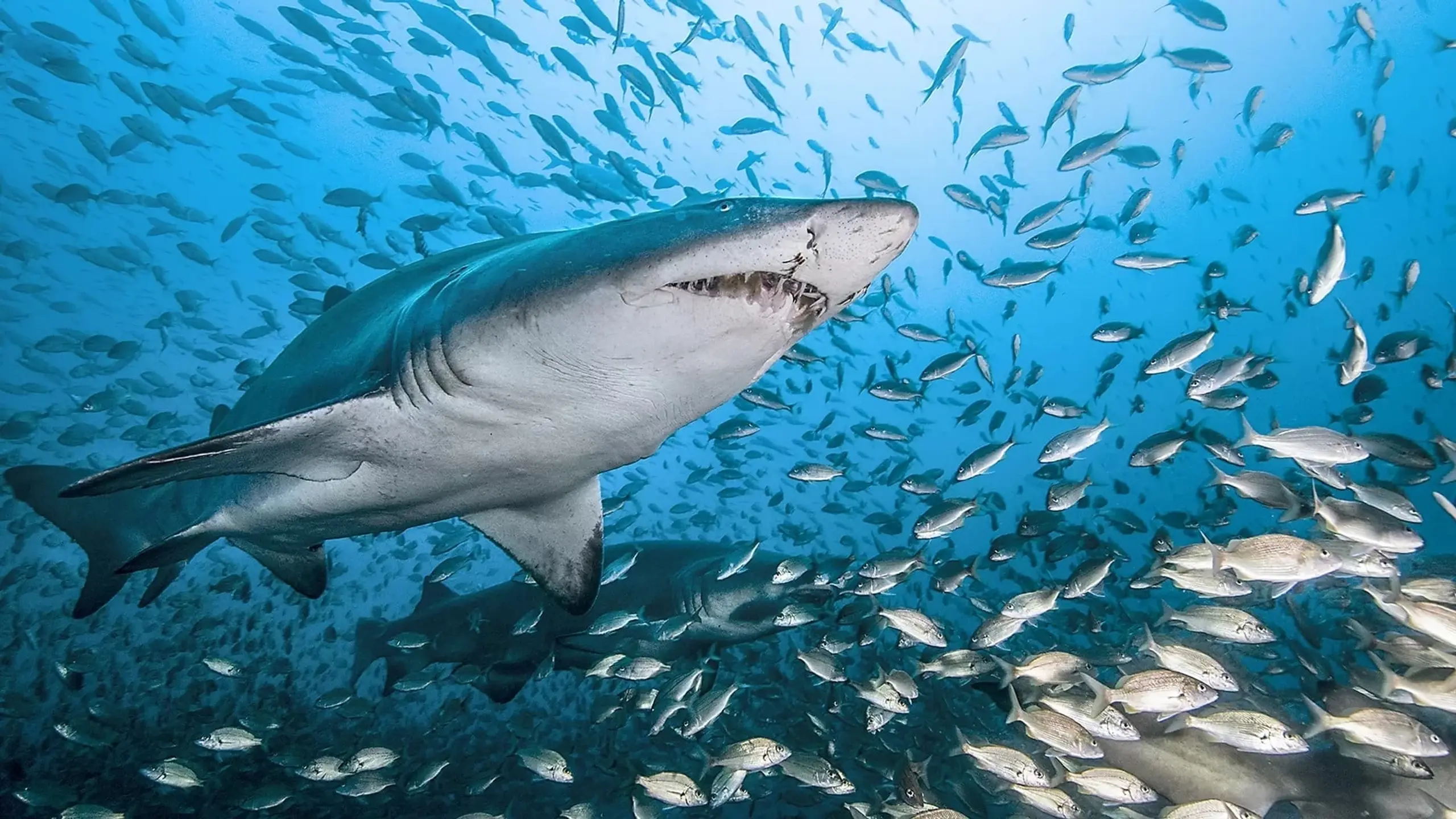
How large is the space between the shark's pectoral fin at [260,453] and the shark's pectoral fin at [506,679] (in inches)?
172

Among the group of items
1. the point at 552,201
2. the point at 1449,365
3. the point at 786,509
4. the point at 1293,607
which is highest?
the point at 1449,365

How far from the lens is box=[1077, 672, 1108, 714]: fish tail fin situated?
414 centimetres

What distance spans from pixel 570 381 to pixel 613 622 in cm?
438

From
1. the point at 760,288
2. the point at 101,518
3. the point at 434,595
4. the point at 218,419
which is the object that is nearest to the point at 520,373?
the point at 760,288

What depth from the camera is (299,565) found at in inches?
163

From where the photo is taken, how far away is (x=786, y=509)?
14.5m

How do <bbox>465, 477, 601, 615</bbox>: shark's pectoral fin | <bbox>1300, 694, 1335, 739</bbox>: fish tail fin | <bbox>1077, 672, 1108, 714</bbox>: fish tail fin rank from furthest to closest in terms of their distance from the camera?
<bbox>1077, 672, 1108, 714</bbox>: fish tail fin < <bbox>1300, 694, 1335, 739</bbox>: fish tail fin < <bbox>465, 477, 601, 615</bbox>: shark's pectoral fin

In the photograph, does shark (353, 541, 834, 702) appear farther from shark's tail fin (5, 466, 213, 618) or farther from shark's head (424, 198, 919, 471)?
shark's head (424, 198, 919, 471)

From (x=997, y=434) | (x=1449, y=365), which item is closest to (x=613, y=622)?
(x=1449, y=365)

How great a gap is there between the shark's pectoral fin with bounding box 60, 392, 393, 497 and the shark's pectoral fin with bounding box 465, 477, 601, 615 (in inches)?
44.1

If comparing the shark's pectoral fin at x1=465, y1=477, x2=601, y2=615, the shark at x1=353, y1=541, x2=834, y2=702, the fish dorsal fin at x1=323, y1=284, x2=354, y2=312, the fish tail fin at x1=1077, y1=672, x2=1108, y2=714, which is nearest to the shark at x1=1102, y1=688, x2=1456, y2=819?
the fish tail fin at x1=1077, y1=672, x2=1108, y2=714

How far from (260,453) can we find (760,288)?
1.90m

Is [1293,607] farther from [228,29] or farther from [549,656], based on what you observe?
[228,29]

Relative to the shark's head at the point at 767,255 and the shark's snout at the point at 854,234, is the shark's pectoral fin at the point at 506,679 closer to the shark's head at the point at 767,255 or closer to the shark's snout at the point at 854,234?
the shark's head at the point at 767,255
